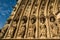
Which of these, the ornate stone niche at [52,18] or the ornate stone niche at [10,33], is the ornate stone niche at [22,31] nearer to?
the ornate stone niche at [10,33]

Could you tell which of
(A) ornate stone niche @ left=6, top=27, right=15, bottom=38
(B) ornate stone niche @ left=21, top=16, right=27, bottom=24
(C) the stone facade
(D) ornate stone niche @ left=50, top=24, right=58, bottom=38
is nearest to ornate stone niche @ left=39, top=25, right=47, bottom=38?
(C) the stone facade

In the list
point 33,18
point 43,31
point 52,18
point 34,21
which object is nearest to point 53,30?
point 43,31

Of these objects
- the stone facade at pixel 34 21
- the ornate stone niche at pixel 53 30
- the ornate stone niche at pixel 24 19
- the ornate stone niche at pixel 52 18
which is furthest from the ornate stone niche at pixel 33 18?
the ornate stone niche at pixel 53 30

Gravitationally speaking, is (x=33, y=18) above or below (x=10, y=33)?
above

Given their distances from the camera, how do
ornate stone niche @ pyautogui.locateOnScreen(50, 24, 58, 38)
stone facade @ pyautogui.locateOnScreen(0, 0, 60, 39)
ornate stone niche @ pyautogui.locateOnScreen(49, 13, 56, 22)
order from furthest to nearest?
1. ornate stone niche @ pyautogui.locateOnScreen(49, 13, 56, 22)
2. stone facade @ pyautogui.locateOnScreen(0, 0, 60, 39)
3. ornate stone niche @ pyautogui.locateOnScreen(50, 24, 58, 38)

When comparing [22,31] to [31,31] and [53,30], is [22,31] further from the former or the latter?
[53,30]

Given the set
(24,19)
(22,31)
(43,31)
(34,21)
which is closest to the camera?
(43,31)

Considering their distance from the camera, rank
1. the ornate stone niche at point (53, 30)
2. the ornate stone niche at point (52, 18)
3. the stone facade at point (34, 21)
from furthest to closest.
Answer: the ornate stone niche at point (52, 18)
the stone facade at point (34, 21)
the ornate stone niche at point (53, 30)

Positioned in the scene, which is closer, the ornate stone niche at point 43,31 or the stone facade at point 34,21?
the ornate stone niche at point 43,31

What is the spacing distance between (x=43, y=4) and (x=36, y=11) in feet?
1.97

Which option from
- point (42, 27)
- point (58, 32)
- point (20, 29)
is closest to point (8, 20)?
point (20, 29)

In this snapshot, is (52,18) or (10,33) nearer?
(10,33)

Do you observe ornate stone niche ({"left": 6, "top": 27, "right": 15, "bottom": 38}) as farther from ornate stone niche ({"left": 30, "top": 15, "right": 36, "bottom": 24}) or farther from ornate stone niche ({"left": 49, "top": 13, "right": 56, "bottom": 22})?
ornate stone niche ({"left": 49, "top": 13, "right": 56, "bottom": 22})

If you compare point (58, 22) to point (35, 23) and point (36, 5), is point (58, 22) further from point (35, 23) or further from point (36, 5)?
point (36, 5)
